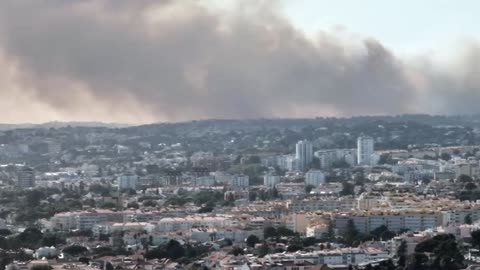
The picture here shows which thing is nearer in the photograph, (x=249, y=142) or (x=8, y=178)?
(x=8, y=178)

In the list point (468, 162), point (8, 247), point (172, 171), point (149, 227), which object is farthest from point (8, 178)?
point (8, 247)

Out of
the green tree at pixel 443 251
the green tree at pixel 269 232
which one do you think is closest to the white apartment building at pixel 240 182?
the green tree at pixel 269 232

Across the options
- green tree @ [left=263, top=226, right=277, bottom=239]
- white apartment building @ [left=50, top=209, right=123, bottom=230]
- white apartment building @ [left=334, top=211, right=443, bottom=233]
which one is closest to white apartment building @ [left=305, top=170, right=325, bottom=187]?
white apartment building @ [left=50, top=209, right=123, bottom=230]

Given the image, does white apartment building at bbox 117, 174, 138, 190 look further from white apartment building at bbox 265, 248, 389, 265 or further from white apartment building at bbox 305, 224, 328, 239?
white apartment building at bbox 265, 248, 389, 265

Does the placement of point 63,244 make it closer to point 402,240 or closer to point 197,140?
point 402,240

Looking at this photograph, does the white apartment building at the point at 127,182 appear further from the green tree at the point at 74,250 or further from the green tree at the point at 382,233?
the green tree at the point at 74,250
